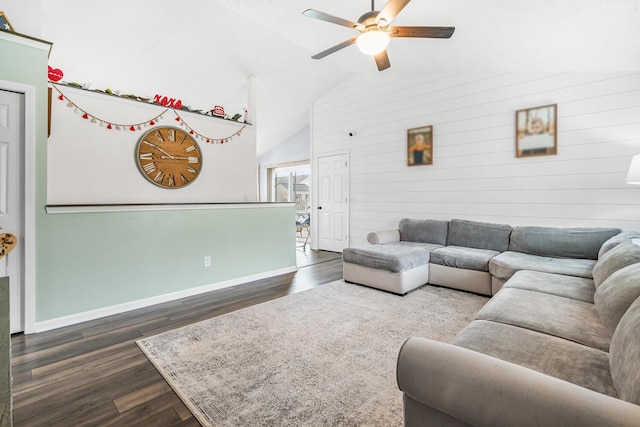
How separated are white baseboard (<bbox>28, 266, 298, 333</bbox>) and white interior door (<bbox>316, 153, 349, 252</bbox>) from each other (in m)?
2.05

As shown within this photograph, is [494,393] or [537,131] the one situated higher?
[537,131]

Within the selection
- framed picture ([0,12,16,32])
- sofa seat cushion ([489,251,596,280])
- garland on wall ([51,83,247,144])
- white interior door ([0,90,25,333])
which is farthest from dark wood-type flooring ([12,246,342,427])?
sofa seat cushion ([489,251,596,280])

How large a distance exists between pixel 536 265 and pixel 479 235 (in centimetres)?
102

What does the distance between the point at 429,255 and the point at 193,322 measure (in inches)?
107

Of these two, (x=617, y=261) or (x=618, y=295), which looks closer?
(x=618, y=295)

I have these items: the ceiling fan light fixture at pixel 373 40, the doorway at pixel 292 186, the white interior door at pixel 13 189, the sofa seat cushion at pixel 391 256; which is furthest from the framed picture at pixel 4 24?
the doorway at pixel 292 186

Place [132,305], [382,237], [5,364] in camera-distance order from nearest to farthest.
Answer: [5,364] → [132,305] → [382,237]

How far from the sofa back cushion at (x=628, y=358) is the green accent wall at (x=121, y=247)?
11.4ft

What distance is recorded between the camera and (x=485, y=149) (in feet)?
13.6

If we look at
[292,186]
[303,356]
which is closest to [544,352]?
[303,356]

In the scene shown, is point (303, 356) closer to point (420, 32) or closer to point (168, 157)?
point (420, 32)

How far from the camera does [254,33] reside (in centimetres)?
424

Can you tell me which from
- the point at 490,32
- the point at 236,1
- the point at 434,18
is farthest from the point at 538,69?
the point at 236,1

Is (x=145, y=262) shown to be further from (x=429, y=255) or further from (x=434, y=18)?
(x=434, y=18)
